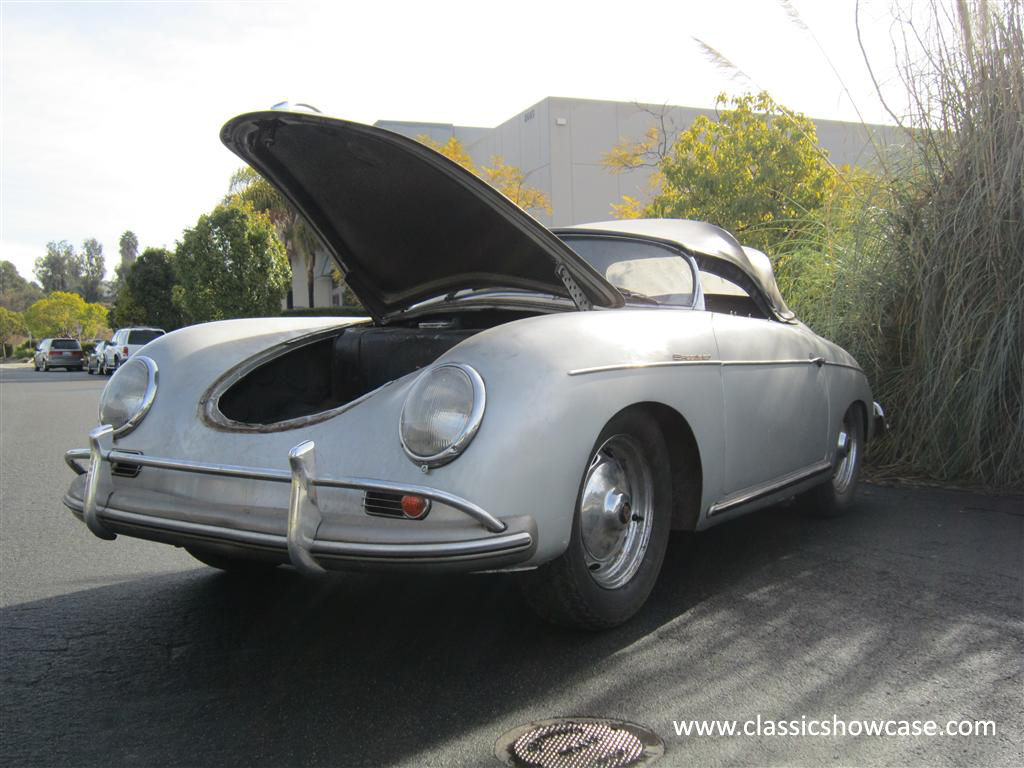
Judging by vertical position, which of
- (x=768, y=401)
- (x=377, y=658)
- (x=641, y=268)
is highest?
(x=641, y=268)

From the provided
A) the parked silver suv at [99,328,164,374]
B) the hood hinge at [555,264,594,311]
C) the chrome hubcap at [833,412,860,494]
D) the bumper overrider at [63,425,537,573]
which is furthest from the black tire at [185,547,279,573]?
the parked silver suv at [99,328,164,374]

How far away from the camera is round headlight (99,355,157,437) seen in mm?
3161

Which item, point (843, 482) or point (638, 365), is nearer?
point (638, 365)

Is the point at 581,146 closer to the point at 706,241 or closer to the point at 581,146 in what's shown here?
the point at 581,146

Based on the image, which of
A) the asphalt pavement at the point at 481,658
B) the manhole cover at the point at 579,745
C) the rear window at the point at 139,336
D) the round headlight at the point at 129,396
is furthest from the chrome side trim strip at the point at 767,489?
the rear window at the point at 139,336

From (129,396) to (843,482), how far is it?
11.8ft

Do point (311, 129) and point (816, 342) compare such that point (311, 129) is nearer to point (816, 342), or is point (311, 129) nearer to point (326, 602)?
point (326, 602)

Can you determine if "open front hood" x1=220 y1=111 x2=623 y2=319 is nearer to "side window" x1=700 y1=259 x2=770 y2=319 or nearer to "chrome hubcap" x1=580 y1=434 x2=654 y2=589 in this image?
"chrome hubcap" x1=580 y1=434 x2=654 y2=589

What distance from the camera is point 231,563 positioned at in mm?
3719

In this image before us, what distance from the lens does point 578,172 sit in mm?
26812

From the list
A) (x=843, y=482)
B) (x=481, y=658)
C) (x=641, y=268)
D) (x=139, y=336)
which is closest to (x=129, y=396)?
(x=481, y=658)

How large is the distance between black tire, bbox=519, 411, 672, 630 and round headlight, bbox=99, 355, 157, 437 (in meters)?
1.48

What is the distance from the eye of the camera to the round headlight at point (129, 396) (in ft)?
10.4

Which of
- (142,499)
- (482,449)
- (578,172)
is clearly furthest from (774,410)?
(578,172)
